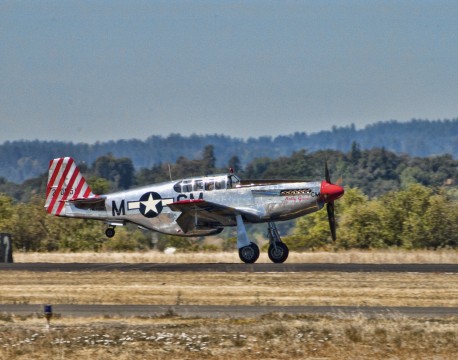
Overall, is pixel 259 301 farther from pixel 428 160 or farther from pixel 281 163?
pixel 428 160

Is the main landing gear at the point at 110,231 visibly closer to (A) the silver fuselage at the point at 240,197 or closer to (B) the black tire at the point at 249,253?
(A) the silver fuselage at the point at 240,197

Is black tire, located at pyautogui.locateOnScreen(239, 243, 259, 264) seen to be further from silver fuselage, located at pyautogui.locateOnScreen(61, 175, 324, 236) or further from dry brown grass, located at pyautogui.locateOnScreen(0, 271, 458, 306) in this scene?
dry brown grass, located at pyautogui.locateOnScreen(0, 271, 458, 306)

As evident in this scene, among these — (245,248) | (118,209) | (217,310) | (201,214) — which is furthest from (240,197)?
(217,310)

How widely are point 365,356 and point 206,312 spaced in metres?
5.64

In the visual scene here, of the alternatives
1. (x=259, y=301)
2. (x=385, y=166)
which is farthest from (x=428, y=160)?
(x=259, y=301)

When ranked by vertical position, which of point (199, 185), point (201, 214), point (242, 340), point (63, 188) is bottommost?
point (242, 340)

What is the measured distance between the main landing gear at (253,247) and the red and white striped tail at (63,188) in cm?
698

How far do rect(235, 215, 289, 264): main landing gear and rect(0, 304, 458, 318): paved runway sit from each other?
37.9 feet

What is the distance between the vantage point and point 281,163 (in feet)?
433

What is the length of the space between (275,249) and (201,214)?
9.38 feet

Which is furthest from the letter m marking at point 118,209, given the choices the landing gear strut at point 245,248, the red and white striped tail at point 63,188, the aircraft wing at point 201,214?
the landing gear strut at point 245,248

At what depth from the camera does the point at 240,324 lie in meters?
18.9

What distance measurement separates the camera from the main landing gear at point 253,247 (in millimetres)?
33938

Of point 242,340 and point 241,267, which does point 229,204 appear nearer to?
point 241,267
